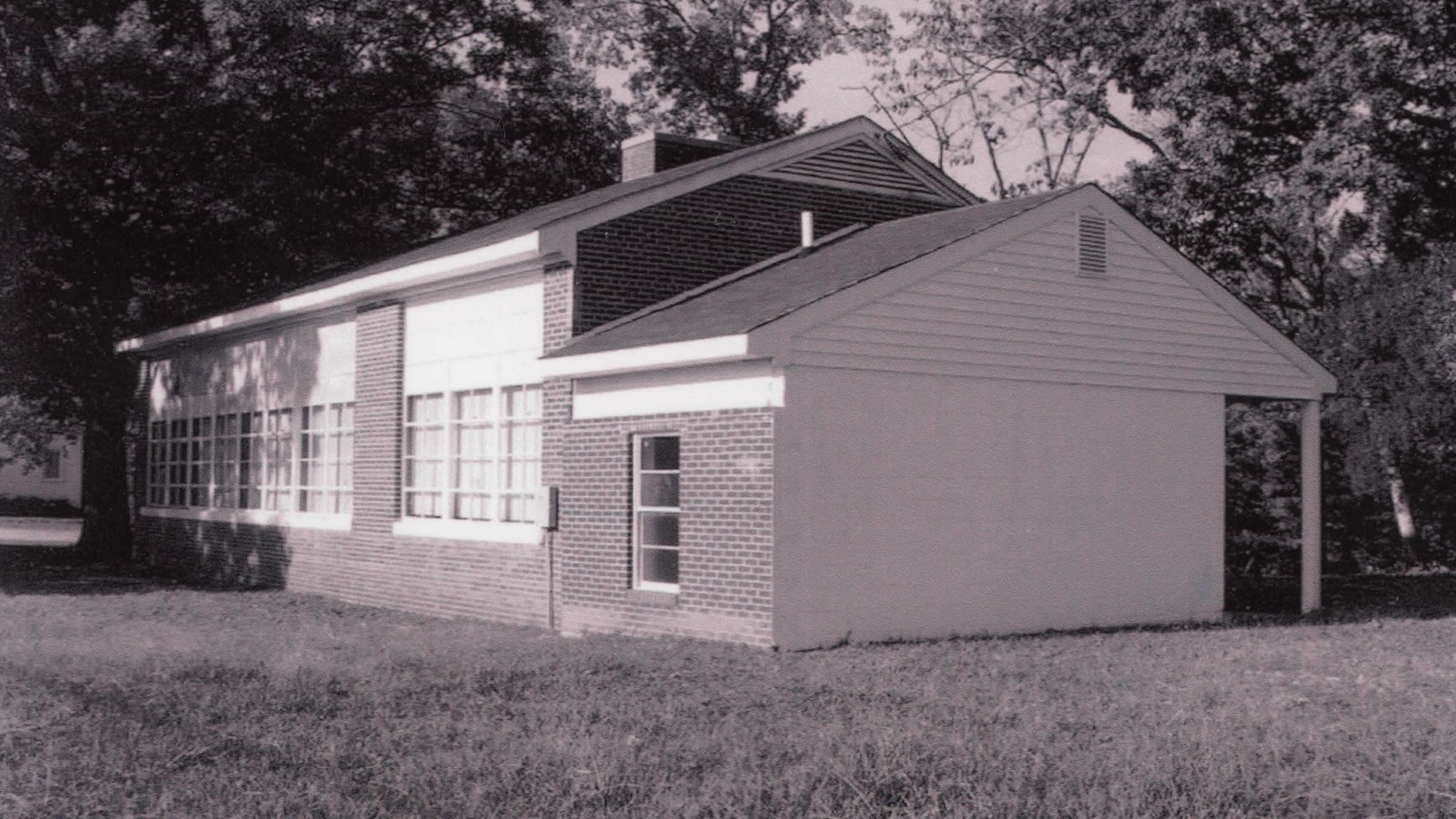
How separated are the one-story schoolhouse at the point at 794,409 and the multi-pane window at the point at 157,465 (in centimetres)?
744

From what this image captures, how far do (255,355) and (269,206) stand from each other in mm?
7443

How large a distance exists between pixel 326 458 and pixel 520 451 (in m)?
5.30

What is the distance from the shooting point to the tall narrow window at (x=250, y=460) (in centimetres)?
2491

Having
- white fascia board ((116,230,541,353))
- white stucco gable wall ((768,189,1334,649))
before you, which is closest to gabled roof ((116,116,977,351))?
white fascia board ((116,230,541,353))

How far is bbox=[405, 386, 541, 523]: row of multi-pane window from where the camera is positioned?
60.4 ft

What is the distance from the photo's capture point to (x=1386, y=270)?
94.6ft

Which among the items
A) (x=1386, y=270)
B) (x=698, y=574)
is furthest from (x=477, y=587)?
(x=1386, y=270)

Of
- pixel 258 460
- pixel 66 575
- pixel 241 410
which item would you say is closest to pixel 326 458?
pixel 258 460

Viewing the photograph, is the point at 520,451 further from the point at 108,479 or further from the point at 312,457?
the point at 108,479

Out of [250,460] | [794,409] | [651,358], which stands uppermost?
[651,358]

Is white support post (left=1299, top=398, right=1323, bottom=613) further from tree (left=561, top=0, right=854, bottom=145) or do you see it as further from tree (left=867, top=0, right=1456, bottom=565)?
tree (left=561, top=0, right=854, bottom=145)

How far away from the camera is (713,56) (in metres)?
42.1

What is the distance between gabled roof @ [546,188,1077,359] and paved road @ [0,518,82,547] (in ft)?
77.6

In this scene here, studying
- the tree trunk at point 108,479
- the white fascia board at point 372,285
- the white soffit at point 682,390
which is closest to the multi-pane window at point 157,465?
the white fascia board at point 372,285
